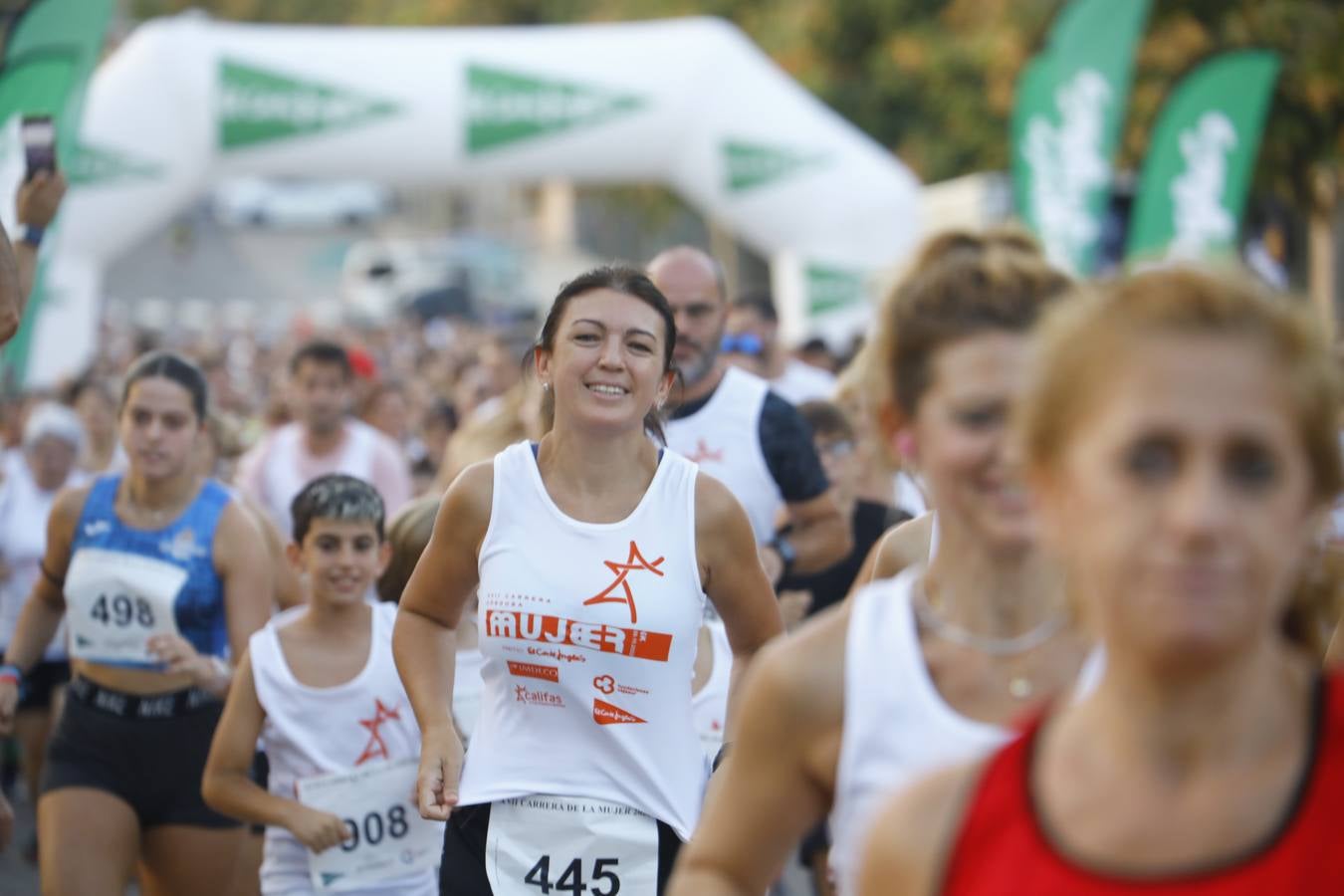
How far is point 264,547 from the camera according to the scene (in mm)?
5680

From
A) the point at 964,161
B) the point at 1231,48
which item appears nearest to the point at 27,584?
the point at 1231,48

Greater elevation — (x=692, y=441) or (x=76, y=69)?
(x=76, y=69)

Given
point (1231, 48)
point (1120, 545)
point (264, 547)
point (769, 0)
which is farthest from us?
point (769, 0)

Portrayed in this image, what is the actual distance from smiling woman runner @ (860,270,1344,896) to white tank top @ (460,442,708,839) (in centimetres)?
204

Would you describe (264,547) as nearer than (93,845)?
No

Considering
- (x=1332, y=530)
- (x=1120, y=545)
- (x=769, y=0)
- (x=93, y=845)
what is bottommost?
(x=93, y=845)

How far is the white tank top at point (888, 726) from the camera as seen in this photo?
223 centimetres

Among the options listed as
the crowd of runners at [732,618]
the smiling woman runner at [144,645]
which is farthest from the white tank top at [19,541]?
the smiling woman runner at [144,645]

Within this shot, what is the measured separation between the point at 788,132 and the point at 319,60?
3.66 m

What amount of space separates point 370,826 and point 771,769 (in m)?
2.82

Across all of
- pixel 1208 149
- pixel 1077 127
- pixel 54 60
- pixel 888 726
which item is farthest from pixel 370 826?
pixel 1208 149

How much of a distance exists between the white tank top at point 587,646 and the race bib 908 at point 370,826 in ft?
3.42

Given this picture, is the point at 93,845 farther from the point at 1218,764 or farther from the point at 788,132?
the point at 788,132

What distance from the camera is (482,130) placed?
48.6 feet
